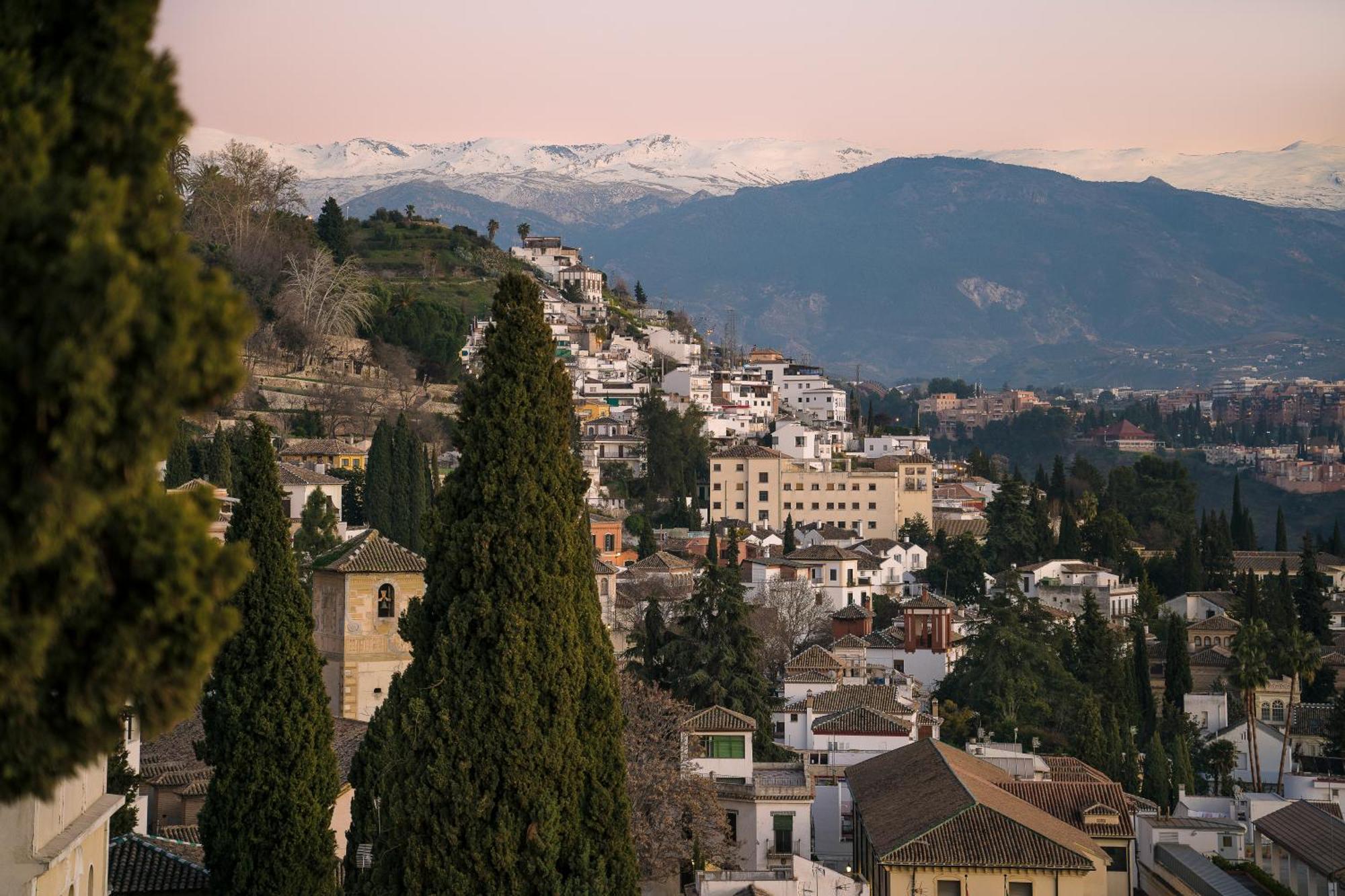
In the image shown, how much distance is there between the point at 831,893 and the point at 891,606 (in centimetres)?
4008

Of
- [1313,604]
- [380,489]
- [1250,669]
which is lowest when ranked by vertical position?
[1313,604]

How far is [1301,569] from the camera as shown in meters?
64.3

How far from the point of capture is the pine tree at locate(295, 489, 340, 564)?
45.2 m

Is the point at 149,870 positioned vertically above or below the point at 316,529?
below

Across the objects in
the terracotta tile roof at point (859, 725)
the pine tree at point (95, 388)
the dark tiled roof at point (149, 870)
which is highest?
the pine tree at point (95, 388)

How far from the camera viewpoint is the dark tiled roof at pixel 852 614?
2297 inches

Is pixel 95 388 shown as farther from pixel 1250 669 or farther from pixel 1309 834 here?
pixel 1250 669

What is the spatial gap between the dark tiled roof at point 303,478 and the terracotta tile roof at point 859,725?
20.9 metres

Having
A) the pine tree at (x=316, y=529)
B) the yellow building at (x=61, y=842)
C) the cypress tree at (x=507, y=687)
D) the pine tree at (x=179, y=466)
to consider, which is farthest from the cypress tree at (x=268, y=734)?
the pine tree at (x=179, y=466)

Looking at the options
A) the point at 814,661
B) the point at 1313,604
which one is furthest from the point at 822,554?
the point at 1313,604

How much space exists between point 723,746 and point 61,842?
22.0m

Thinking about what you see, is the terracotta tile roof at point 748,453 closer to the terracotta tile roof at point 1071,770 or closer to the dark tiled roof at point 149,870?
the terracotta tile roof at point 1071,770

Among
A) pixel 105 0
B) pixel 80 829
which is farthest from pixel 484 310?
pixel 105 0

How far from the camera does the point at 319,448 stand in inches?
2501
